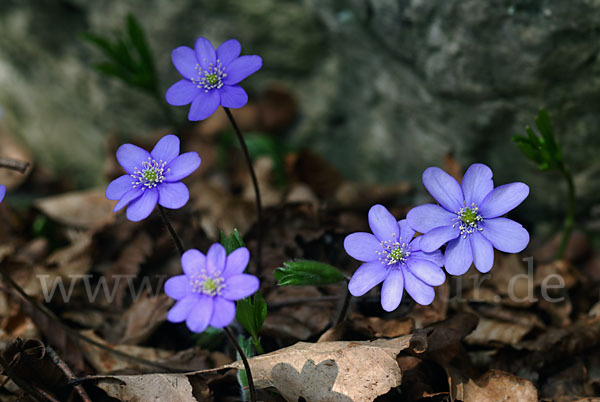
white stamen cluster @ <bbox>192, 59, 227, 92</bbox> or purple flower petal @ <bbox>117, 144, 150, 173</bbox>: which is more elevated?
white stamen cluster @ <bbox>192, 59, 227, 92</bbox>

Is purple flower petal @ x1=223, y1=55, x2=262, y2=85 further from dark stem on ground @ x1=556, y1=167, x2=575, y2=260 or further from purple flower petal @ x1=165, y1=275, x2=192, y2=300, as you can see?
dark stem on ground @ x1=556, y1=167, x2=575, y2=260

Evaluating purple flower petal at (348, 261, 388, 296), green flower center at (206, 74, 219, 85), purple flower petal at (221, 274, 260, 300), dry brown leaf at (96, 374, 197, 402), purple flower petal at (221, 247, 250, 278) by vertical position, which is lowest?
dry brown leaf at (96, 374, 197, 402)

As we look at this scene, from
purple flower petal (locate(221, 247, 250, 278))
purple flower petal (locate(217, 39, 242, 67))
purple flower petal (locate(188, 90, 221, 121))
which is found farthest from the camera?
purple flower petal (locate(217, 39, 242, 67))

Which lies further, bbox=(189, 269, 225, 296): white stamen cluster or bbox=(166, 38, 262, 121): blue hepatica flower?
bbox=(166, 38, 262, 121): blue hepatica flower

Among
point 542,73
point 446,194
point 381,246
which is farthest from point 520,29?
point 381,246

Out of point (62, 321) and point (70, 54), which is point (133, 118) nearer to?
point (70, 54)

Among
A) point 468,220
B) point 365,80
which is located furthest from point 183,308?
point 365,80

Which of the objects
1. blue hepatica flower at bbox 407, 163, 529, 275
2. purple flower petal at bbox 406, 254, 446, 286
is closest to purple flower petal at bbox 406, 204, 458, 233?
blue hepatica flower at bbox 407, 163, 529, 275
